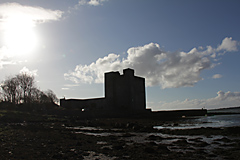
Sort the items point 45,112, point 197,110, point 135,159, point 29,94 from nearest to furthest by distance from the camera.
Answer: point 135,159
point 45,112
point 29,94
point 197,110

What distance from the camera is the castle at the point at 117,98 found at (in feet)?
183

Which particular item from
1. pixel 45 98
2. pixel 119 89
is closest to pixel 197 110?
pixel 119 89

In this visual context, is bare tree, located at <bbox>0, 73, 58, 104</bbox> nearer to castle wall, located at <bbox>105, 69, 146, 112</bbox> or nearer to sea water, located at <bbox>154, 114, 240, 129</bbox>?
castle wall, located at <bbox>105, 69, 146, 112</bbox>

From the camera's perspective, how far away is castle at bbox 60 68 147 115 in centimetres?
5575

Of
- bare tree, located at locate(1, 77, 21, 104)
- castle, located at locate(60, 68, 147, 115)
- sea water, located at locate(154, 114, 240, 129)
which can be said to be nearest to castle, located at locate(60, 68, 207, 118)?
castle, located at locate(60, 68, 147, 115)

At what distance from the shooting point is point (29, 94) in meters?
55.3

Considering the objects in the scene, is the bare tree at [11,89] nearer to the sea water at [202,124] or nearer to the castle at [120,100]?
the castle at [120,100]

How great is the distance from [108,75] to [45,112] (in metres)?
24.5

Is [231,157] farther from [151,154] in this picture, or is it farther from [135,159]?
[135,159]

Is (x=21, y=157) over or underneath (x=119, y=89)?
underneath

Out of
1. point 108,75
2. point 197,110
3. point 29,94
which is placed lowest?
Result: point 197,110

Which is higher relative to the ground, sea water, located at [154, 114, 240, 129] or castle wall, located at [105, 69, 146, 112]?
castle wall, located at [105, 69, 146, 112]

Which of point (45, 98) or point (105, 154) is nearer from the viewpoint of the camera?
point (105, 154)

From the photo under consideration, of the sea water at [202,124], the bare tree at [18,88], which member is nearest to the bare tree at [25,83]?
the bare tree at [18,88]
